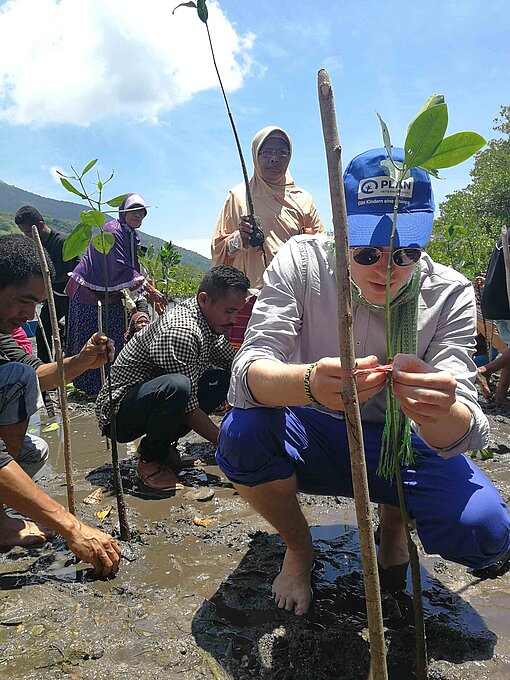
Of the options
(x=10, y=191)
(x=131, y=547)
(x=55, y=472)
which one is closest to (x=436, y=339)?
(x=131, y=547)

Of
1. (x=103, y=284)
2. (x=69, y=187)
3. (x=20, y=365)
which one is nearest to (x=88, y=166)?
(x=69, y=187)

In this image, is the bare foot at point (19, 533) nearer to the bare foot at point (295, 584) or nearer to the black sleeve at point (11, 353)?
the black sleeve at point (11, 353)

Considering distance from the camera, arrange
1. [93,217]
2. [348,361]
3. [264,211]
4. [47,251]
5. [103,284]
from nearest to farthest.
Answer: [348,361]
[93,217]
[264,211]
[103,284]
[47,251]

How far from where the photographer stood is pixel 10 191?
175000 millimetres

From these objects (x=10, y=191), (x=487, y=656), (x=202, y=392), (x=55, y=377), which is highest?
(x=10, y=191)

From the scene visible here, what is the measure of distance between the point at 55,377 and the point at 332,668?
1576 millimetres

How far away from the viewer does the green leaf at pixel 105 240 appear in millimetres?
2035

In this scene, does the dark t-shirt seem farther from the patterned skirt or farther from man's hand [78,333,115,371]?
man's hand [78,333,115,371]

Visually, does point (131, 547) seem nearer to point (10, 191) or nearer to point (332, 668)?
point (332, 668)

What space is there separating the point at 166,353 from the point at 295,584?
4.26 ft

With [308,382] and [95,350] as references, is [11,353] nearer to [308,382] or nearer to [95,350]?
[95,350]

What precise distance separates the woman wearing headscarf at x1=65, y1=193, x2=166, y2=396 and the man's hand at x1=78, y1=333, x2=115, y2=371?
7.10 ft

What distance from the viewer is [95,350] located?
2150mm

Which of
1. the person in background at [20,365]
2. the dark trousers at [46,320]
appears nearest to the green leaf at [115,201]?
the person in background at [20,365]
